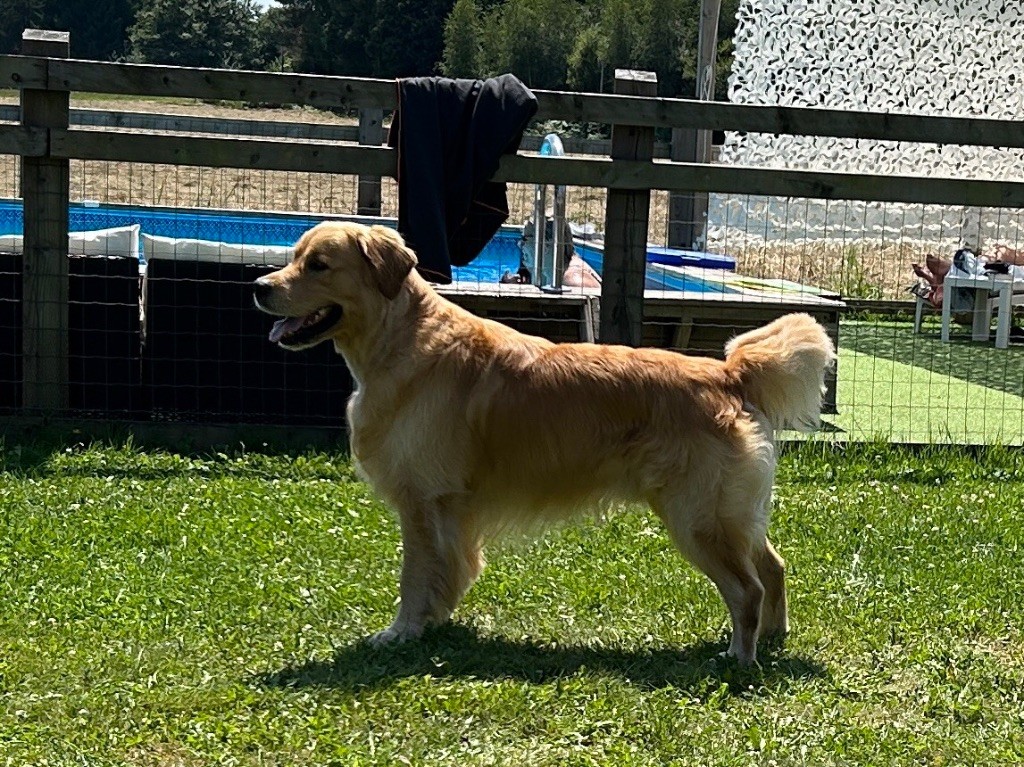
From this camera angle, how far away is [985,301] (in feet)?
41.1

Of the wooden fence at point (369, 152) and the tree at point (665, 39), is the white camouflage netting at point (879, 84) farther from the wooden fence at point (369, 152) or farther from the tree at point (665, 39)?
the tree at point (665, 39)

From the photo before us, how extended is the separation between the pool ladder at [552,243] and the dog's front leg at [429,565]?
3.44 meters

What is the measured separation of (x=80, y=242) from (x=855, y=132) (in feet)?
15.1

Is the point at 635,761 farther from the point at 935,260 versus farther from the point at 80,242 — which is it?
the point at 935,260

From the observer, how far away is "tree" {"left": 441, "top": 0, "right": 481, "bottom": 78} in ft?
168

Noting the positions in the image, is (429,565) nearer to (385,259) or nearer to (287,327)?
(287,327)

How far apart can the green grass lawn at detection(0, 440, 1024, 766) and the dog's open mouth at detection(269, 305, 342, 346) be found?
0.93 m

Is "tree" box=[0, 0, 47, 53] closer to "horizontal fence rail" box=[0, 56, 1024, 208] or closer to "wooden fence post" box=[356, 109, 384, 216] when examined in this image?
"wooden fence post" box=[356, 109, 384, 216]

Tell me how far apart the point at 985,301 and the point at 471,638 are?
9338 millimetres

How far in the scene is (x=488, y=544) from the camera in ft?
15.8

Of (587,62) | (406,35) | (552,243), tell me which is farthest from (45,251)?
(406,35)

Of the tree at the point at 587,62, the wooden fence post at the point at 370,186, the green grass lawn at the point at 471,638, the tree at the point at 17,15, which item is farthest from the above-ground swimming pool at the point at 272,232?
the tree at the point at 17,15

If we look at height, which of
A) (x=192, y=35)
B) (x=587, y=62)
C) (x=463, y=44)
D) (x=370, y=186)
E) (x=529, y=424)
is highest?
(x=192, y=35)

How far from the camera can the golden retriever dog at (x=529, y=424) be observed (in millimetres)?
4430
